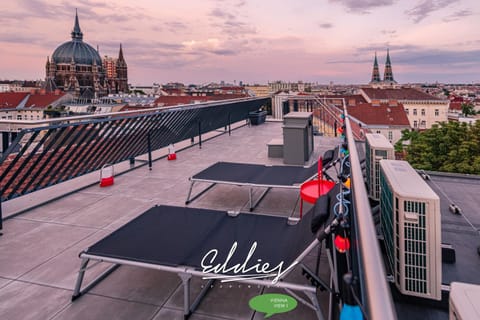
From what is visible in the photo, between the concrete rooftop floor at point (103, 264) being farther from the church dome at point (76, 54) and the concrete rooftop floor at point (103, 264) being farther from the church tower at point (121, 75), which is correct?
the church tower at point (121, 75)

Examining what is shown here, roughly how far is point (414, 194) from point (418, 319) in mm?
748

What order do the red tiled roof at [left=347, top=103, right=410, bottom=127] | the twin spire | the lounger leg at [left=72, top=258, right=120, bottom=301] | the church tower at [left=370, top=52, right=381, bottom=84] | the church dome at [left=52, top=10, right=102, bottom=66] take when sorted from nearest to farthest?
the lounger leg at [left=72, top=258, right=120, bottom=301] → the red tiled roof at [left=347, top=103, right=410, bottom=127] → the church dome at [left=52, top=10, right=102, bottom=66] → the twin spire → the church tower at [left=370, top=52, right=381, bottom=84]

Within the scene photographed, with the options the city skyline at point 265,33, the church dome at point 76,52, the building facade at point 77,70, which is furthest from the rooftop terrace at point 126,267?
the church dome at point 76,52

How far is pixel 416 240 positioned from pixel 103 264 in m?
2.59

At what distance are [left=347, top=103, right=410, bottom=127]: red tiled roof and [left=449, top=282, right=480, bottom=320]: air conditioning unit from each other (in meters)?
46.6

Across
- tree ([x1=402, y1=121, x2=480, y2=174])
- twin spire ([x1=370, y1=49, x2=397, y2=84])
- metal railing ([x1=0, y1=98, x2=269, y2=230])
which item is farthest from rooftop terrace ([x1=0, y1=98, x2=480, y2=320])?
twin spire ([x1=370, y1=49, x2=397, y2=84])

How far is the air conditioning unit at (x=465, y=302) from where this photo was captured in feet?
3.43

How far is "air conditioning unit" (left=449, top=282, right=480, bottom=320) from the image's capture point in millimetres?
1044

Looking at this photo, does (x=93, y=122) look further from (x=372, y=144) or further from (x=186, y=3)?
(x=186, y=3)

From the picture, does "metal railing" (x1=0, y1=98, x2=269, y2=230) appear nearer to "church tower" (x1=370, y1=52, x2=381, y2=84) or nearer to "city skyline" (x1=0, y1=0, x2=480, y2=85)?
"city skyline" (x1=0, y1=0, x2=480, y2=85)

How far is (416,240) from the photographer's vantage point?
202 centimetres

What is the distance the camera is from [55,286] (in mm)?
2602

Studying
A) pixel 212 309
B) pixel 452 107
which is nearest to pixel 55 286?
pixel 212 309

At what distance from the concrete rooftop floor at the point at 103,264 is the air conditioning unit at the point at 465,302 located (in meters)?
1.22
